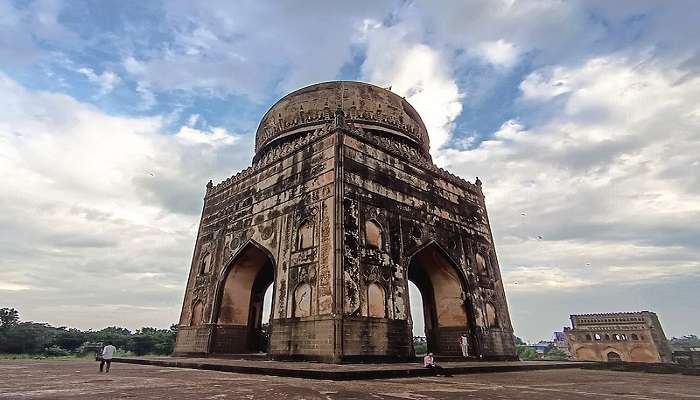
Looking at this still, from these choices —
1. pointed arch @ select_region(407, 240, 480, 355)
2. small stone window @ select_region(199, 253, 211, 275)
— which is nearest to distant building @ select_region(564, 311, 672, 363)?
pointed arch @ select_region(407, 240, 480, 355)

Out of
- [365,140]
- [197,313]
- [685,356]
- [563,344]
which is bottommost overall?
[685,356]

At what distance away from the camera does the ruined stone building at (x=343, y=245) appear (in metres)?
10.8

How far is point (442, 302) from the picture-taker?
586 inches

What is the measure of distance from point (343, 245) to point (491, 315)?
25.7 feet

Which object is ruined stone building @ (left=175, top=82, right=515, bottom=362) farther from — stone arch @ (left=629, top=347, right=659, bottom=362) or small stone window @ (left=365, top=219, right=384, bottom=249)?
stone arch @ (left=629, top=347, right=659, bottom=362)

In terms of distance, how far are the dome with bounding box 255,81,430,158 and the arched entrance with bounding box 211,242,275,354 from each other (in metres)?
5.38

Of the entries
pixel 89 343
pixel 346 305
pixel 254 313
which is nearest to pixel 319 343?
pixel 346 305

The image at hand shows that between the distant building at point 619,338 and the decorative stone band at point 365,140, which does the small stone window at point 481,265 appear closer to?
the decorative stone band at point 365,140

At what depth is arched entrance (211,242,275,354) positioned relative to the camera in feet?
47.1

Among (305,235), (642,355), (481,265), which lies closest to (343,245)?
(305,235)

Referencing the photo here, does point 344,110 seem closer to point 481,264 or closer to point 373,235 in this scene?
point 373,235

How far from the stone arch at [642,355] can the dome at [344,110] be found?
1221 inches

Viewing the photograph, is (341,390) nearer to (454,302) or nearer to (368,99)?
(454,302)

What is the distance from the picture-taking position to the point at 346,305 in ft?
33.9
